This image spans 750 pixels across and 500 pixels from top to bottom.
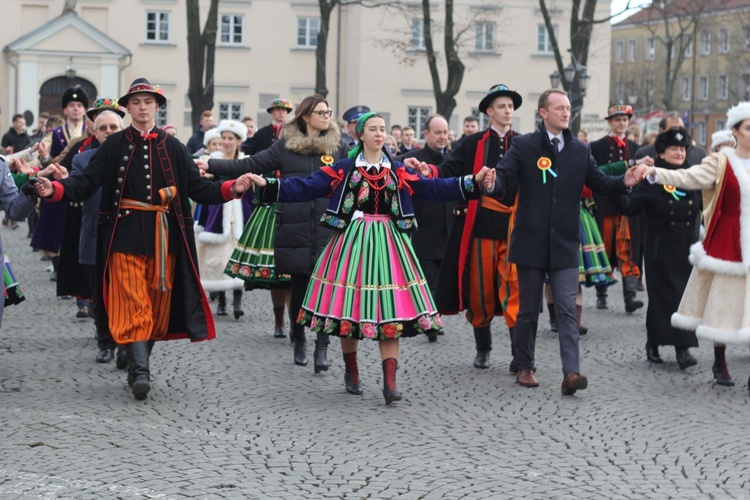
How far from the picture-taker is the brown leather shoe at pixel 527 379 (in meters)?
9.48

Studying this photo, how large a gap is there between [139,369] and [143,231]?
90 centimetres

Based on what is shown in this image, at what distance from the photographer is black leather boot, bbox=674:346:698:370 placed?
10.4 meters

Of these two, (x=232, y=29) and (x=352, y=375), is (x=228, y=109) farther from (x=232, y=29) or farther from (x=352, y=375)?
(x=352, y=375)

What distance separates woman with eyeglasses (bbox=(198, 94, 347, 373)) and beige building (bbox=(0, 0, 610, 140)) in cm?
3844

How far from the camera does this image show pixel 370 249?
8.75 meters

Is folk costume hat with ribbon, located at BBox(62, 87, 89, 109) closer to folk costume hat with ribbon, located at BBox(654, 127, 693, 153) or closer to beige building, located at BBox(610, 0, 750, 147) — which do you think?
folk costume hat with ribbon, located at BBox(654, 127, 693, 153)

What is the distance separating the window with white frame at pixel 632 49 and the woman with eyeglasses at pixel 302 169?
309 feet

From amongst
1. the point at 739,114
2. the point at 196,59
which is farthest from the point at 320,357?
the point at 196,59

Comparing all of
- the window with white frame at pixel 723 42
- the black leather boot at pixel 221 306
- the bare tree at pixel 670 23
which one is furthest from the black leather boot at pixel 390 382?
the window with white frame at pixel 723 42

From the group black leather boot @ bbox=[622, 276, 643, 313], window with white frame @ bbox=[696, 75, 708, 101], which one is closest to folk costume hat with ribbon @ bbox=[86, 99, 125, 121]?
black leather boot @ bbox=[622, 276, 643, 313]

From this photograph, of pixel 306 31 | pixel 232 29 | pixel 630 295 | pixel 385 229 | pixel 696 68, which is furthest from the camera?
pixel 696 68

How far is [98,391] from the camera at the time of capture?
9.03 m

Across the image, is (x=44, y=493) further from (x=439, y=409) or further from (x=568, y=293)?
(x=568, y=293)

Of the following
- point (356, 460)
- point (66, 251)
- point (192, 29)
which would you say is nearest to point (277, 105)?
point (66, 251)
